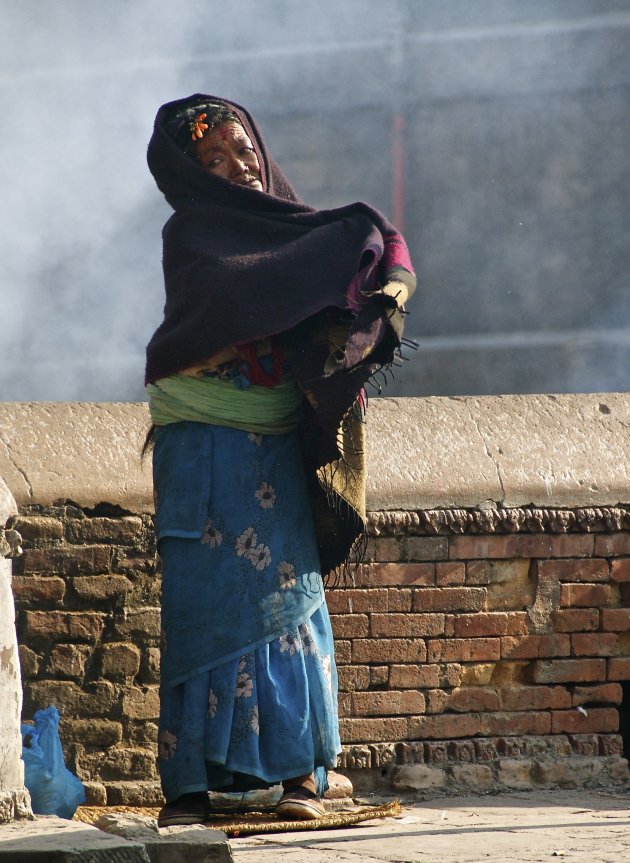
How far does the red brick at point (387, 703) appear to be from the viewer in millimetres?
4441

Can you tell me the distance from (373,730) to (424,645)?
1.01 ft

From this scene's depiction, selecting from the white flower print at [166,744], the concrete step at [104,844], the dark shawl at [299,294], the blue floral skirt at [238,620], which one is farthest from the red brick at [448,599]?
the concrete step at [104,844]

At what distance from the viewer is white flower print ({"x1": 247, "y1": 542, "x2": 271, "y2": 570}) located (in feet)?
12.0

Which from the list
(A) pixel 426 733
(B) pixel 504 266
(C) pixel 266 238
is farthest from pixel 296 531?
(B) pixel 504 266

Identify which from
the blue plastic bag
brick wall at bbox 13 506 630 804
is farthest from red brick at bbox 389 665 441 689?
the blue plastic bag

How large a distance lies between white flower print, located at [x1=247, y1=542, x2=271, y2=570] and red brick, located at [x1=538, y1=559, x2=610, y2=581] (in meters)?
1.28

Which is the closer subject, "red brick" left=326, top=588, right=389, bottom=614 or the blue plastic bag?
the blue plastic bag

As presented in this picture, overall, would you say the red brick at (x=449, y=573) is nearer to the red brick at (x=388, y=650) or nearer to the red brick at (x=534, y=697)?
the red brick at (x=388, y=650)

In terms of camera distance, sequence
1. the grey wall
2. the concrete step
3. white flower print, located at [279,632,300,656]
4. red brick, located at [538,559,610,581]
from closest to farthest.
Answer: the concrete step < white flower print, located at [279,632,300,656] < red brick, located at [538,559,610,581] < the grey wall

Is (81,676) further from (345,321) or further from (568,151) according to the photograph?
(568,151)

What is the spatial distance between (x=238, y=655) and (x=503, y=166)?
7.41 meters

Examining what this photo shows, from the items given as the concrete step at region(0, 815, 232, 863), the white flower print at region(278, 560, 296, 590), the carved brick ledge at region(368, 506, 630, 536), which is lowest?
the concrete step at region(0, 815, 232, 863)

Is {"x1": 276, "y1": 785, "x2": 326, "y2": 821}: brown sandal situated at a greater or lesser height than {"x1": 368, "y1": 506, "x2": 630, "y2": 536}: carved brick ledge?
lesser

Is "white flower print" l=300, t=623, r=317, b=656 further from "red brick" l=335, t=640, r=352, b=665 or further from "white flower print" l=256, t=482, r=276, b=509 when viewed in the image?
"red brick" l=335, t=640, r=352, b=665
